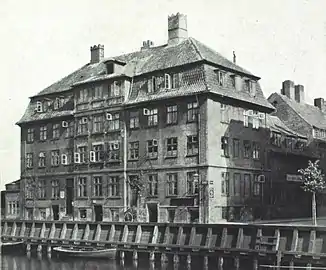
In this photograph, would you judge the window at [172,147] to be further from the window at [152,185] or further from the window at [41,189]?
the window at [41,189]

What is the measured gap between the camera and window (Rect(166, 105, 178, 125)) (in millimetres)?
28828

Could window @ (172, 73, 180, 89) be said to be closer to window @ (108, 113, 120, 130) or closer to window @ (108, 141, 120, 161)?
window @ (108, 113, 120, 130)

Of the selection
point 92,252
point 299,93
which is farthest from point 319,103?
point 92,252

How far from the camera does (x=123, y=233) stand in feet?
83.7

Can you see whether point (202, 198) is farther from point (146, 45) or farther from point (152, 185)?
point (146, 45)

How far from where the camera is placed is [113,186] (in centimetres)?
3128

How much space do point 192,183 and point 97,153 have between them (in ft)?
23.6

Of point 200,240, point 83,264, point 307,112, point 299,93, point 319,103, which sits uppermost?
point 299,93

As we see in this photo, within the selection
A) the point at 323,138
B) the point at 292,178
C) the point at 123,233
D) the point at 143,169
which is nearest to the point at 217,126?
the point at 143,169

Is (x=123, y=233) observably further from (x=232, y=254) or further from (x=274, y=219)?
(x=274, y=219)

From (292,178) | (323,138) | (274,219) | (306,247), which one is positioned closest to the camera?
(306,247)

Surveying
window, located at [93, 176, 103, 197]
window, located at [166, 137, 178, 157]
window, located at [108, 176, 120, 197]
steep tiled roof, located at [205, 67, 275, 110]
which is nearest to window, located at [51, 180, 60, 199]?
window, located at [93, 176, 103, 197]

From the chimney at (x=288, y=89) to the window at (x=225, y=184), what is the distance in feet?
60.6

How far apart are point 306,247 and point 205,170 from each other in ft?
29.6
